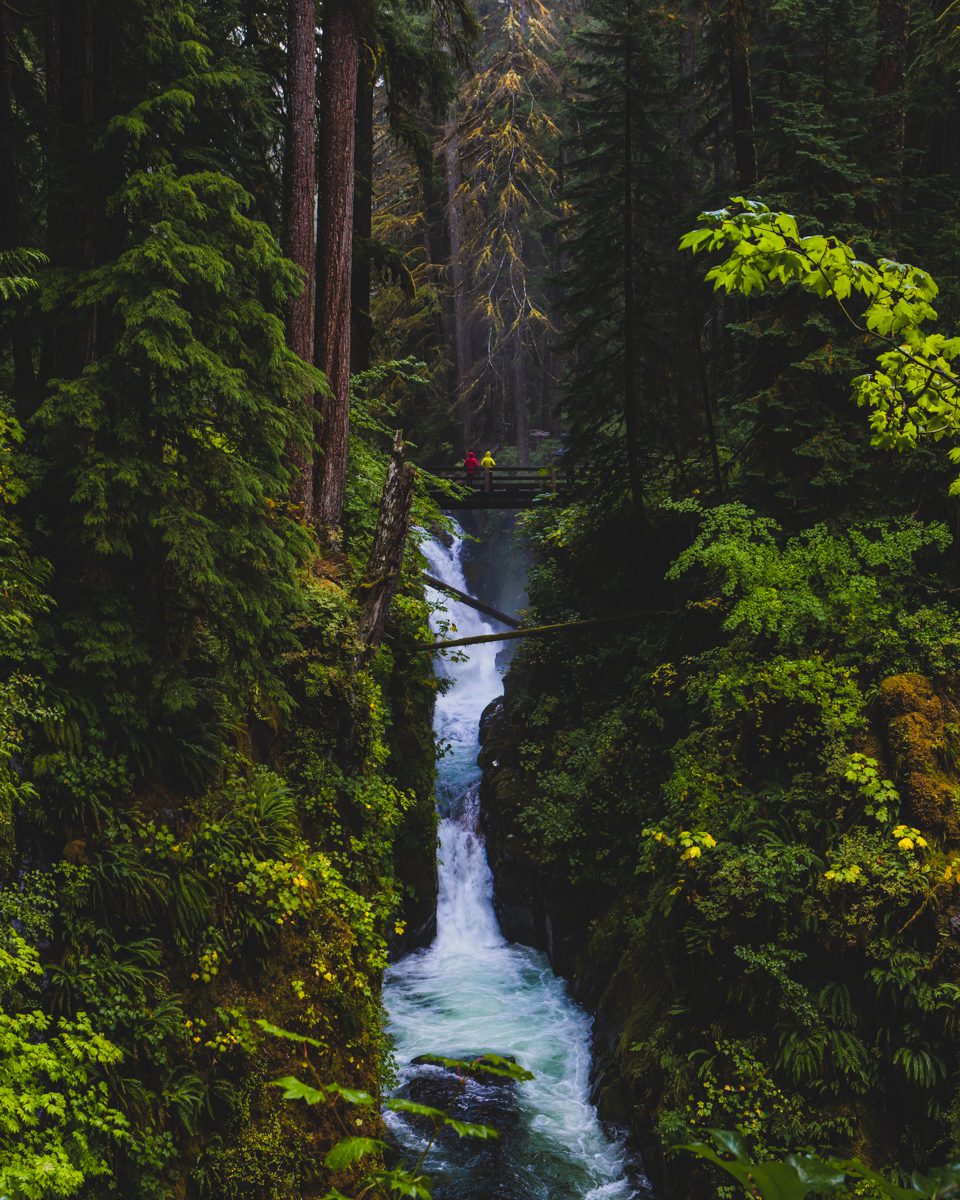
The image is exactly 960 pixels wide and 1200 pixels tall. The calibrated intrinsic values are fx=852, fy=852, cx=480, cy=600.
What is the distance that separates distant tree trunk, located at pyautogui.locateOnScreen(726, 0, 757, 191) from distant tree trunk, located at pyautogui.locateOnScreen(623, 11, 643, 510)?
1.72 m

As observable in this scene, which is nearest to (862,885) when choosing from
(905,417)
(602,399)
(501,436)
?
(905,417)

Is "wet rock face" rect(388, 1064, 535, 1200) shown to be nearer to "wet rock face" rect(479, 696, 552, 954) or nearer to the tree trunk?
"wet rock face" rect(479, 696, 552, 954)

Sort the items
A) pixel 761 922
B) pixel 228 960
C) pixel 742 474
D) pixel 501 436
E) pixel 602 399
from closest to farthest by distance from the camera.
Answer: pixel 228 960 < pixel 761 922 < pixel 742 474 < pixel 602 399 < pixel 501 436

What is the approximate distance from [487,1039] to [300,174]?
1117 cm

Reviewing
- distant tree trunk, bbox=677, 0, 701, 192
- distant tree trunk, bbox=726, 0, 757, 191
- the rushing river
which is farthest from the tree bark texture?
the rushing river

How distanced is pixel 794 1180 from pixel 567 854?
11410 mm

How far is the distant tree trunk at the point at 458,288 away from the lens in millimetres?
29500

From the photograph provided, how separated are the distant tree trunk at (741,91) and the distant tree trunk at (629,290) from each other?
172 cm

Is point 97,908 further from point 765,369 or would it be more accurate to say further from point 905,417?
point 765,369

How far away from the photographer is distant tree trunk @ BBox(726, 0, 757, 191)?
13.1 m

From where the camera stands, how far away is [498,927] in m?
14.9

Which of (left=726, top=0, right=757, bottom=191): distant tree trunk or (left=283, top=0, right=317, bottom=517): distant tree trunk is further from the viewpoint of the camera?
(left=726, top=0, right=757, bottom=191): distant tree trunk

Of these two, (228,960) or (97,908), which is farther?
(228,960)

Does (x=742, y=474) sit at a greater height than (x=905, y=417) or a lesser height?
greater
